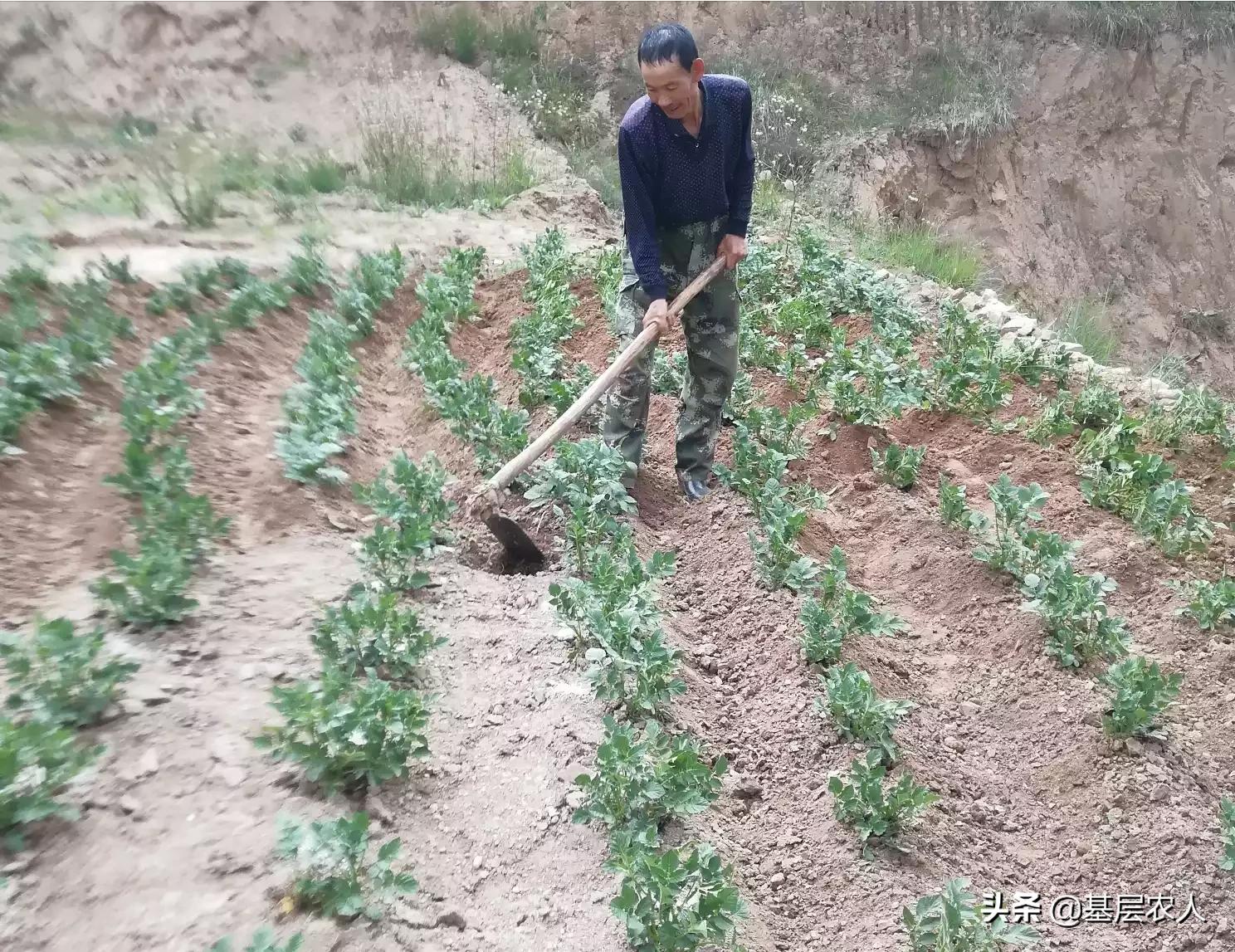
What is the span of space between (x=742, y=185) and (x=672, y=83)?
68cm

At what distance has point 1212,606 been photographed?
3.31 m

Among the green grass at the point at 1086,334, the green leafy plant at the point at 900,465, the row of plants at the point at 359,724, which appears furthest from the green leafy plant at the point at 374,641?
the green grass at the point at 1086,334

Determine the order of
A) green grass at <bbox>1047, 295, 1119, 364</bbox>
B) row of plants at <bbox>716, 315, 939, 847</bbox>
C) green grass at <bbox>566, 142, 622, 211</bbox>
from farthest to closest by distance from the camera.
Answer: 1. green grass at <bbox>566, 142, 622, 211</bbox>
2. green grass at <bbox>1047, 295, 1119, 364</bbox>
3. row of plants at <bbox>716, 315, 939, 847</bbox>

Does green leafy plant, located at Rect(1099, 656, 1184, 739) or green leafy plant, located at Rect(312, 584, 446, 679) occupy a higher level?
green leafy plant, located at Rect(312, 584, 446, 679)

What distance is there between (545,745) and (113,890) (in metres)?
1.17

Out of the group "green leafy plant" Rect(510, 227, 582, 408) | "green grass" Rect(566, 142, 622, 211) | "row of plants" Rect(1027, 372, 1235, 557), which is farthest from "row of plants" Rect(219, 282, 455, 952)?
"green grass" Rect(566, 142, 622, 211)

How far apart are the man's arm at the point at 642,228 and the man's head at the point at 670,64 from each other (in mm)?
342

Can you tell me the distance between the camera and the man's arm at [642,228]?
3547mm

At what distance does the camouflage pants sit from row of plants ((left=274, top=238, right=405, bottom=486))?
129cm

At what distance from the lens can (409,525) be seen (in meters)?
3.33

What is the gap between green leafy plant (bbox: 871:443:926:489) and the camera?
4.36 meters

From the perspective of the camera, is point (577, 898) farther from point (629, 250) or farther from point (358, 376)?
point (358, 376)

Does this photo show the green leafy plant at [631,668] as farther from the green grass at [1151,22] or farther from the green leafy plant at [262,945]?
the green grass at [1151,22]

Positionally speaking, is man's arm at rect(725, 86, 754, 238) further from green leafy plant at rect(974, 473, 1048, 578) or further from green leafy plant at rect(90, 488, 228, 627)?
green leafy plant at rect(90, 488, 228, 627)
